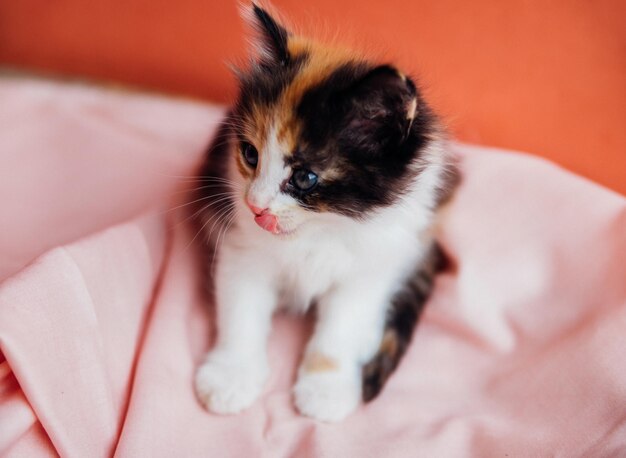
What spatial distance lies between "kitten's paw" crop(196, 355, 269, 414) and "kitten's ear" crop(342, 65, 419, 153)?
1.91 feet

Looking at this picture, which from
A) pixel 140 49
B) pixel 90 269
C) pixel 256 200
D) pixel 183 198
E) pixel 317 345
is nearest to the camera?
pixel 256 200

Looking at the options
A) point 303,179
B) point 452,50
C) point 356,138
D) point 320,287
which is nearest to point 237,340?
point 320,287

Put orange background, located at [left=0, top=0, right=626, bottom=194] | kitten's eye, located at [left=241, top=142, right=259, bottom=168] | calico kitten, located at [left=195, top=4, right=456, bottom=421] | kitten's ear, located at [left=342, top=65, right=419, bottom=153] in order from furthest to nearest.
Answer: orange background, located at [left=0, top=0, right=626, bottom=194]
kitten's eye, located at [left=241, top=142, right=259, bottom=168]
calico kitten, located at [left=195, top=4, right=456, bottom=421]
kitten's ear, located at [left=342, top=65, right=419, bottom=153]

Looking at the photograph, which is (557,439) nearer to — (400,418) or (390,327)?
(400,418)

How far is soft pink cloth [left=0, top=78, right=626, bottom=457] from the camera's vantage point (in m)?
1.18

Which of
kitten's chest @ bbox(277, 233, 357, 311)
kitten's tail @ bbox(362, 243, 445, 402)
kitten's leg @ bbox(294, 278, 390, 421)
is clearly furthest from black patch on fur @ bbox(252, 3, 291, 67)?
kitten's tail @ bbox(362, 243, 445, 402)

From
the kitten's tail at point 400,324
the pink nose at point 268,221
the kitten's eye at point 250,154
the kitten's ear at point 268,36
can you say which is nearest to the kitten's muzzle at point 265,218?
the pink nose at point 268,221

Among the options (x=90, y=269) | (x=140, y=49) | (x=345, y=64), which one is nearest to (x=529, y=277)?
(x=345, y=64)

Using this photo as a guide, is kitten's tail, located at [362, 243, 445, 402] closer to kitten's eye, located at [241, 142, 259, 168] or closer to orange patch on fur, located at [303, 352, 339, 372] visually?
orange patch on fur, located at [303, 352, 339, 372]

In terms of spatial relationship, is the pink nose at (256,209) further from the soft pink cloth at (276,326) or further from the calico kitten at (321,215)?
the soft pink cloth at (276,326)

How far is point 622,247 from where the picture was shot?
150cm

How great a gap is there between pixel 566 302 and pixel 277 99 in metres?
0.90

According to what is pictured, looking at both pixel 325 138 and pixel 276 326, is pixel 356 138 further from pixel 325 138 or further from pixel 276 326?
pixel 276 326

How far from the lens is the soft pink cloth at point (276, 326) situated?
3.87 feet
